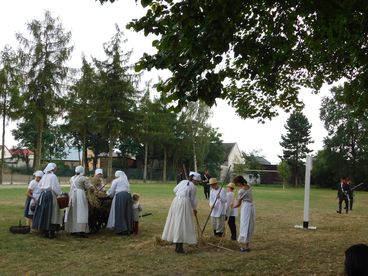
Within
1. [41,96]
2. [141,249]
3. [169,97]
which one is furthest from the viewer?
[41,96]

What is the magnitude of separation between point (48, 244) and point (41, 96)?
1112 inches

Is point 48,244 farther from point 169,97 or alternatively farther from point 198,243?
point 169,97

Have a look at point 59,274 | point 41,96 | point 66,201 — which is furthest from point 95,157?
point 59,274

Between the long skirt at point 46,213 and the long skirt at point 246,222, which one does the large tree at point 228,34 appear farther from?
the long skirt at point 46,213

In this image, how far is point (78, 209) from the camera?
488 inches

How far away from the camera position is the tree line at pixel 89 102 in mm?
37500

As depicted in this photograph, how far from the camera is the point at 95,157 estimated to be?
73.0 meters

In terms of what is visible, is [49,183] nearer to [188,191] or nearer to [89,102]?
[188,191]

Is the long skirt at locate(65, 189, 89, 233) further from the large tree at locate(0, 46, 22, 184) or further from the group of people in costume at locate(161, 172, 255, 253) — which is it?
the large tree at locate(0, 46, 22, 184)

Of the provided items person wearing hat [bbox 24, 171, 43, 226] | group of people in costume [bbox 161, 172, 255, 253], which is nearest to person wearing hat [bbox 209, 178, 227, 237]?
group of people in costume [bbox 161, 172, 255, 253]

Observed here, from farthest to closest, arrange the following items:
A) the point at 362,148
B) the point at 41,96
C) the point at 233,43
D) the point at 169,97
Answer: the point at 362,148, the point at 41,96, the point at 233,43, the point at 169,97

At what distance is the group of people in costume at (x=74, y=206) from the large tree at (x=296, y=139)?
6387 cm

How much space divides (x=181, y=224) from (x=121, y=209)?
2978 mm

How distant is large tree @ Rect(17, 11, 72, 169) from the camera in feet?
123
